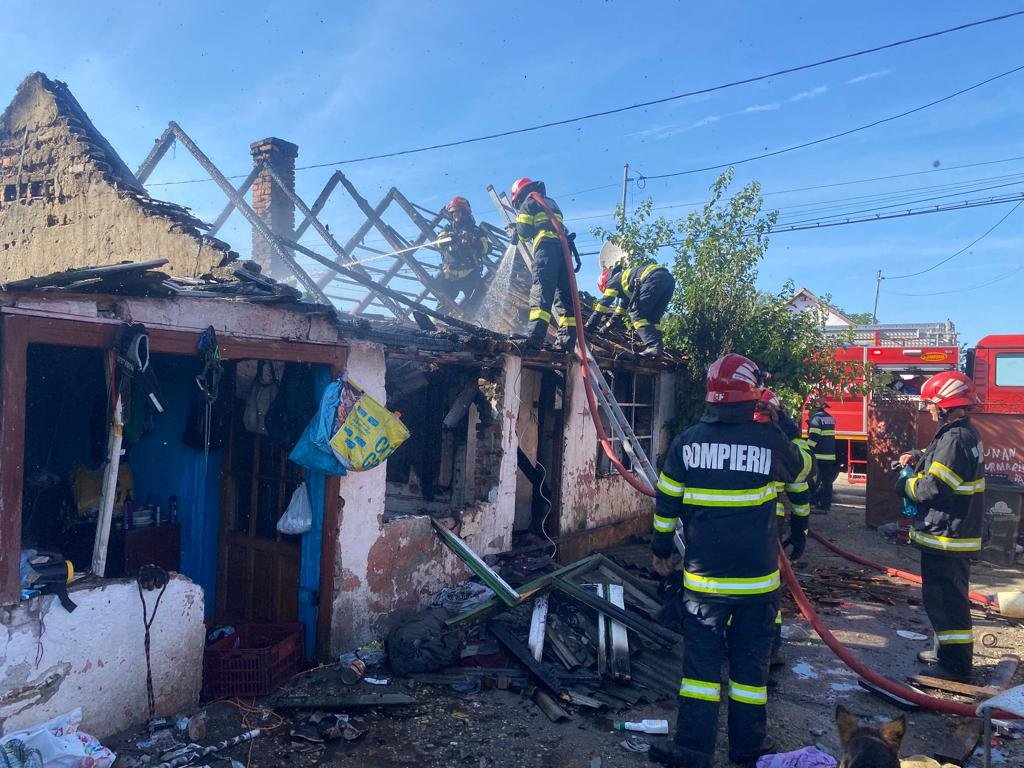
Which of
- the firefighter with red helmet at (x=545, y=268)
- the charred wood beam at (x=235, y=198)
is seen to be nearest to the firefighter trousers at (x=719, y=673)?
the firefighter with red helmet at (x=545, y=268)

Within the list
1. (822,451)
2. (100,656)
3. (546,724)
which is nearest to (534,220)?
(546,724)

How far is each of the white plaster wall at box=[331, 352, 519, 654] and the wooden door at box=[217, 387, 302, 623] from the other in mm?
414

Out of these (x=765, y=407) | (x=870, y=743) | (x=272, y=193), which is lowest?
(x=870, y=743)

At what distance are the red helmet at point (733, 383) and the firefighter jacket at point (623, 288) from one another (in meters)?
5.18

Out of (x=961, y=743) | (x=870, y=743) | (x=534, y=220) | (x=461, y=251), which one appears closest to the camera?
(x=870, y=743)

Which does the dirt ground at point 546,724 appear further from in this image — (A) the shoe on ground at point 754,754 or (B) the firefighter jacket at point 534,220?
(B) the firefighter jacket at point 534,220

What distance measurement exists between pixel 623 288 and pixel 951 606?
18.2ft

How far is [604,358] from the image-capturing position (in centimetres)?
848

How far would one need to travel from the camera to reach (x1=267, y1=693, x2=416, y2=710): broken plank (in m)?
4.45

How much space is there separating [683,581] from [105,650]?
335cm

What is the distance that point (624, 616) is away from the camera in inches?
219

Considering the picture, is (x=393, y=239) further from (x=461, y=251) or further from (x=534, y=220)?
(x=534, y=220)

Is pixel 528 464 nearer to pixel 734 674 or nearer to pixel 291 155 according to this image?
pixel 734 674

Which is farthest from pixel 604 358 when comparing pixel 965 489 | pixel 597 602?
pixel 965 489
